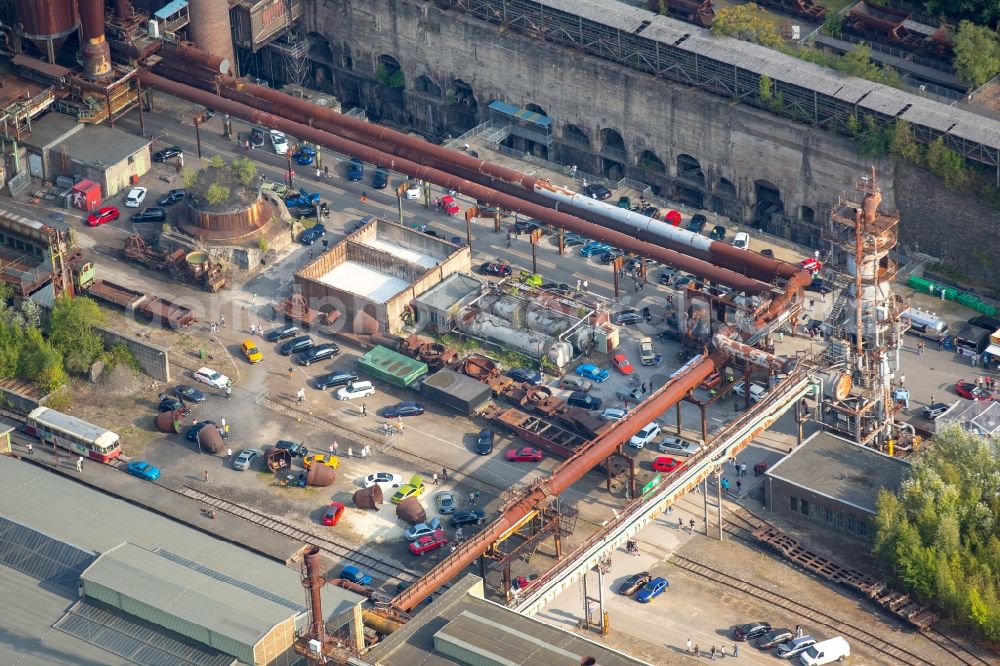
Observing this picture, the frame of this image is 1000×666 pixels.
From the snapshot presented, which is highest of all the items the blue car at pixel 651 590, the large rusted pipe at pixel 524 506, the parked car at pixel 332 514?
the large rusted pipe at pixel 524 506

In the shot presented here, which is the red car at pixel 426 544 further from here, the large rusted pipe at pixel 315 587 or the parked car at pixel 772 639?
the parked car at pixel 772 639

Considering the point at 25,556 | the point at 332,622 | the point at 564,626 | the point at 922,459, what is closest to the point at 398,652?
the point at 332,622

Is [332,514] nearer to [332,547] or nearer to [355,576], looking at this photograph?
[332,547]

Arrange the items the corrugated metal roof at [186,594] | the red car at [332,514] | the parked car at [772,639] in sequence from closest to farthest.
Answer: the corrugated metal roof at [186,594] → the parked car at [772,639] → the red car at [332,514]

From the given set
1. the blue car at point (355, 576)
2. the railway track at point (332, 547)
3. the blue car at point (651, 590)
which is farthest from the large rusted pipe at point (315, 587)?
the blue car at point (651, 590)

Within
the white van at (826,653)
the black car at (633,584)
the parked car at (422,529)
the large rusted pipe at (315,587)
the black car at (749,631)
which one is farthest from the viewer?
the parked car at (422,529)

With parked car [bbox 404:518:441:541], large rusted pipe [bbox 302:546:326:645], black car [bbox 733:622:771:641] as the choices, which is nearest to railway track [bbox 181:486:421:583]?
parked car [bbox 404:518:441:541]

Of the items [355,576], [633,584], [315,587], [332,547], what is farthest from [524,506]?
[315,587]
